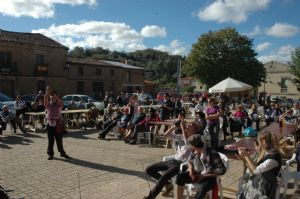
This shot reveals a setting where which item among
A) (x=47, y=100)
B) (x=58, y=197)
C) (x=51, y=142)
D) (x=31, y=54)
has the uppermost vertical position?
(x=31, y=54)

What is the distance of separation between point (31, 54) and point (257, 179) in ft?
111

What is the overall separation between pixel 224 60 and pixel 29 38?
2334cm

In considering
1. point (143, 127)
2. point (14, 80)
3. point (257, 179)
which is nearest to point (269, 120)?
point (143, 127)

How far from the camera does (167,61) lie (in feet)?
307

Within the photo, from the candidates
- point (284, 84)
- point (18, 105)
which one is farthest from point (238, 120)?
point (284, 84)

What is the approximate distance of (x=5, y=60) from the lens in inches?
1288

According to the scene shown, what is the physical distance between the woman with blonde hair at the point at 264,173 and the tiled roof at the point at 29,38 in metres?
32.1

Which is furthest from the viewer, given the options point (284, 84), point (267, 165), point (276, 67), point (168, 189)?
point (276, 67)

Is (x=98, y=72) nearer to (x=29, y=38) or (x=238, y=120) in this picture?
(x=29, y=38)

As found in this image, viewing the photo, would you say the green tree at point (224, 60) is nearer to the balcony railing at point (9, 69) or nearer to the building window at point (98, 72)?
the building window at point (98, 72)

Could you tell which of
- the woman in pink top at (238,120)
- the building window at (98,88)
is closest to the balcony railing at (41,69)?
the building window at (98,88)

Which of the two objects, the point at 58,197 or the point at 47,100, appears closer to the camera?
the point at 58,197

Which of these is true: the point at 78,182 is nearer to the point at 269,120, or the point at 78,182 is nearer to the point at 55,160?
the point at 55,160

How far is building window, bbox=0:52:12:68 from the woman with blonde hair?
3198 cm
